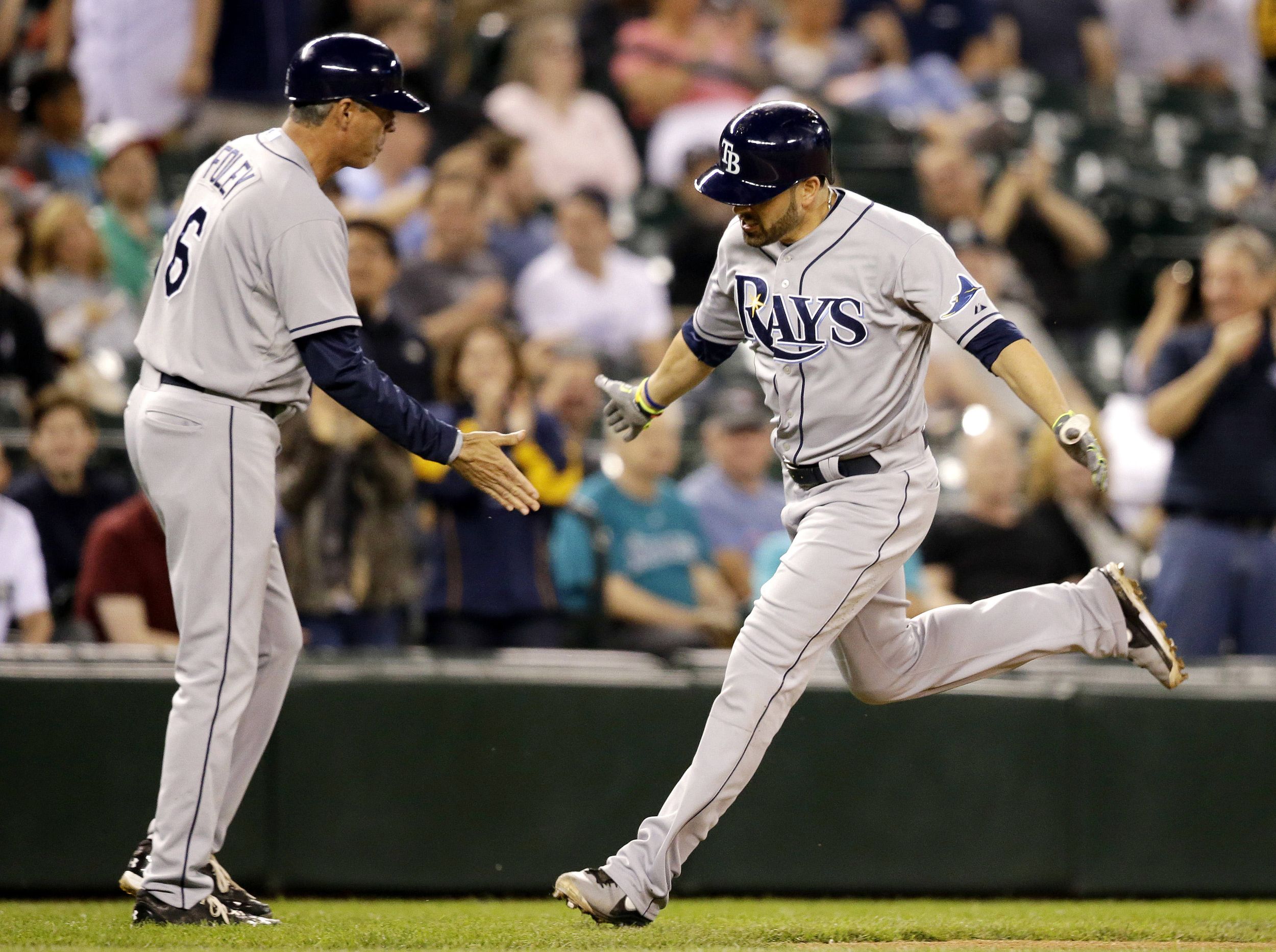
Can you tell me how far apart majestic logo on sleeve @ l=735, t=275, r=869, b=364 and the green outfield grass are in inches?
53.9

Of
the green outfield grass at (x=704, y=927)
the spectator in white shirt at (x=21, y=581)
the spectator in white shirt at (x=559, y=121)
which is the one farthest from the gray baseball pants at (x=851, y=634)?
the spectator in white shirt at (x=559, y=121)

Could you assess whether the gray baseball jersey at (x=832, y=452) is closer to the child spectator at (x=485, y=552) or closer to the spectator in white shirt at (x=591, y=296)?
the child spectator at (x=485, y=552)

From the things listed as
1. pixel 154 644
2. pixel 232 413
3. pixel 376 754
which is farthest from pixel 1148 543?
pixel 232 413

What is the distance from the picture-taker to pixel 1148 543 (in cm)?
723

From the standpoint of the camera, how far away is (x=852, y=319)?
3883mm

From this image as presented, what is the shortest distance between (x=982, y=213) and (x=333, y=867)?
607 cm

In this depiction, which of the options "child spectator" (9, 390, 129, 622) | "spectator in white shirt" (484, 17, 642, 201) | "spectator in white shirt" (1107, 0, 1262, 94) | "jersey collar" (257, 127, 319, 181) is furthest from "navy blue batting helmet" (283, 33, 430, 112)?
"spectator in white shirt" (1107, 0, 1262, 94)

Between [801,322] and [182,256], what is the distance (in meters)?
1.44

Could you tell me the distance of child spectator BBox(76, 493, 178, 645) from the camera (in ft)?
18.1

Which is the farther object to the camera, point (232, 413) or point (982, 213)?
point (982, 213)

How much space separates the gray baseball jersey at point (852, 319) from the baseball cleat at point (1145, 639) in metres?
0.74

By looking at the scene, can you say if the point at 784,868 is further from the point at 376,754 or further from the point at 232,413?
the point at 232,413

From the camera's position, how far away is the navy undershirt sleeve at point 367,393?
375 centimetres

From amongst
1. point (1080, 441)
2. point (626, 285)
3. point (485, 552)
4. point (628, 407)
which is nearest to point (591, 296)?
point (626, 285)
